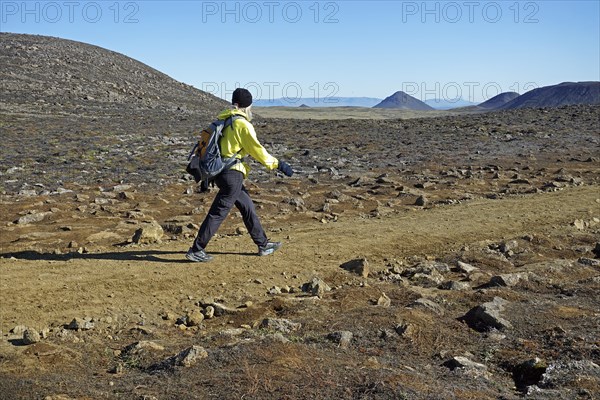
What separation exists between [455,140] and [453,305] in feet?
60.0

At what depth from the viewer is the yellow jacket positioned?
322 inches

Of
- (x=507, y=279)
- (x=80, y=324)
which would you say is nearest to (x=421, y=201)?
(x=507, y=279)

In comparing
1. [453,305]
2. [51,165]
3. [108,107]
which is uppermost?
[108,107]

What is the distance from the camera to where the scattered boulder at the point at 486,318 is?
615 cm

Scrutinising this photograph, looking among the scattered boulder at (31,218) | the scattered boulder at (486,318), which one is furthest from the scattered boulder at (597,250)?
the scattered boulder at (31,218)

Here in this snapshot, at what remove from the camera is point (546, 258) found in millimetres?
9203

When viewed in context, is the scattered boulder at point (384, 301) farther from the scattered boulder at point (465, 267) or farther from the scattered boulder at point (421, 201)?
the scattered boulder at point (421, 201)

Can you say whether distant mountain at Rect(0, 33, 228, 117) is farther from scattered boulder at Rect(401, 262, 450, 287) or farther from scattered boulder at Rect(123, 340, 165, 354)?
scattered boulder at Rect(123, 340, 165, 354)

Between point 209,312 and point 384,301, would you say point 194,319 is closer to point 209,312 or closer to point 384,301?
point 209,312

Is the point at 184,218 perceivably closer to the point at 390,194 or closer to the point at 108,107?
the point at 390,194

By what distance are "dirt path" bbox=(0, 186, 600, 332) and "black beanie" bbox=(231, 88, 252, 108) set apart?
2084 mm

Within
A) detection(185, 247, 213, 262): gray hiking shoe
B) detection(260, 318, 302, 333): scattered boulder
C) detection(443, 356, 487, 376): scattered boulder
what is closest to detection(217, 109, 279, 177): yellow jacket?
detection(185, 247, 213, 262): gray hiking shoe

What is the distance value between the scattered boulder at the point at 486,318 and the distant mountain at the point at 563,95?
108062 mm

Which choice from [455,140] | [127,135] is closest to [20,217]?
[127,135]
